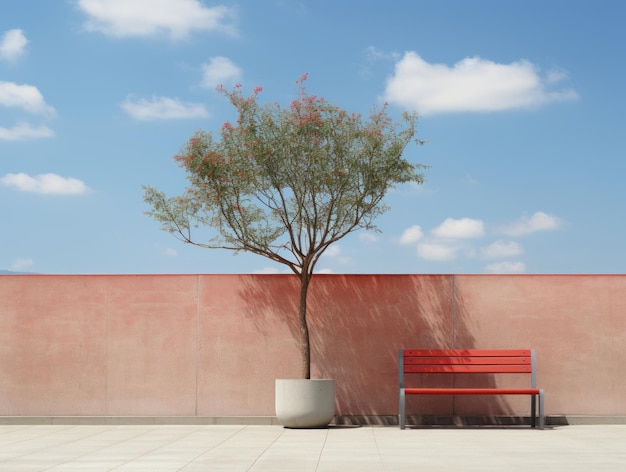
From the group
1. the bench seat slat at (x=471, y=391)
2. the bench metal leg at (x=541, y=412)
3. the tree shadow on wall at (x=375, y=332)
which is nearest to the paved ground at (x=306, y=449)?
the bench metal leg at (x=541, y=412)

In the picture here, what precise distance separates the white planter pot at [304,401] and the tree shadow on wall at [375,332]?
778mm

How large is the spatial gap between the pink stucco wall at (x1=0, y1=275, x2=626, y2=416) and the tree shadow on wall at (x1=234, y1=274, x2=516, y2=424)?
0.01 m

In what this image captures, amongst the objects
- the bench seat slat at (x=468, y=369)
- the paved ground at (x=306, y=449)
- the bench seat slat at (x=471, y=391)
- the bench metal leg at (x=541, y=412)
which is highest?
the bench seat slat at (x=468, y=369)

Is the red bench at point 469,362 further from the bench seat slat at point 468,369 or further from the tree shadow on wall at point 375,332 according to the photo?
the tree shadow on wall at point 375,332

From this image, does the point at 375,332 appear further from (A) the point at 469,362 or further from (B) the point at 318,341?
(A) the point at 469,362

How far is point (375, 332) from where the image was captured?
11.9 meters

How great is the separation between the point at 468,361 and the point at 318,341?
78.7 inches

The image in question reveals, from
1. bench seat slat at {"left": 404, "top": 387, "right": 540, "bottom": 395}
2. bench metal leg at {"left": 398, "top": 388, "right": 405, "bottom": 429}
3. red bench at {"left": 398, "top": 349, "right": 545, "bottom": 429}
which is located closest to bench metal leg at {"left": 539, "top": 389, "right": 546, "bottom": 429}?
bench seat slat at {"left": 404, "top": 387, "right": 540, "bottom": 395}

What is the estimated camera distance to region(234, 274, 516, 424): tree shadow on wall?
38.7ft

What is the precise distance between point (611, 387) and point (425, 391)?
9.31 feet

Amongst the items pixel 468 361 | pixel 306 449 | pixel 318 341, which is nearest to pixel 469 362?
pixel 468 361

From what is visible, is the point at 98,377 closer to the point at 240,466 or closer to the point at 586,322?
the point at 240,466

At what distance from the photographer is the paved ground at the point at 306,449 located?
7645 mm

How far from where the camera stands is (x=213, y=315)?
39.4ft
